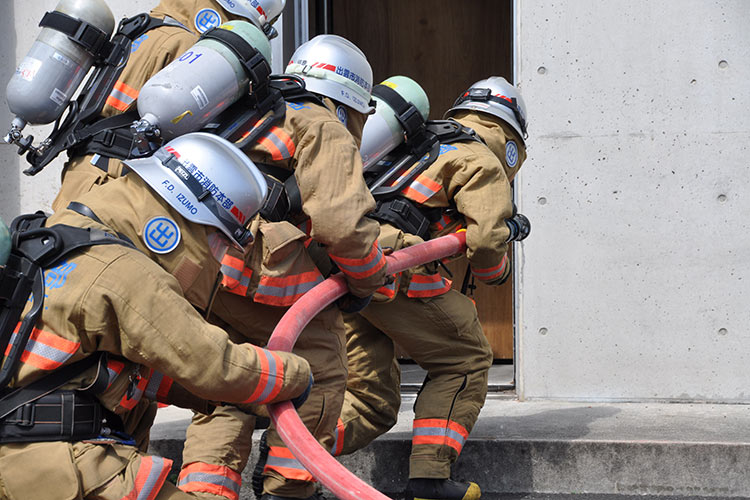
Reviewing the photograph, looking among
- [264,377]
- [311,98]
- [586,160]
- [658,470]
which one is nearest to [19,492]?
[264,377]

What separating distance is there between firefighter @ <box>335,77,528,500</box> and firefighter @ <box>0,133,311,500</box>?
4.84 feet

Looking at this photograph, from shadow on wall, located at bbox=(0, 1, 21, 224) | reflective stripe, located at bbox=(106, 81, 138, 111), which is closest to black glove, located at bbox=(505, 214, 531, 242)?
reflective stripe, located at bbox=(106, 81, 138, 111)

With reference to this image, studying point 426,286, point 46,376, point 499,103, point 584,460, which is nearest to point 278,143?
point 426,286

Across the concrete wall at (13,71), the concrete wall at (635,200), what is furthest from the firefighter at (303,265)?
the concrete wall at (13,71)

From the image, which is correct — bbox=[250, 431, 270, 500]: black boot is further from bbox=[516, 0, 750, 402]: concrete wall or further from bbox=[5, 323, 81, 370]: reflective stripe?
bbox=[516, 0, 750, 402]: concrete wall

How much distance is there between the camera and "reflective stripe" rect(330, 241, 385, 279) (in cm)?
336

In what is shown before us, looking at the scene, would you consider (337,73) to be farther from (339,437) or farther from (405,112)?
(339,437)

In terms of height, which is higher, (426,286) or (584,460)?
(426,286)

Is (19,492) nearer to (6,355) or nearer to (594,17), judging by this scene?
(6,355)

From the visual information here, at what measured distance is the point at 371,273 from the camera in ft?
11.2

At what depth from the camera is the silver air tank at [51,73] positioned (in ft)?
11.4

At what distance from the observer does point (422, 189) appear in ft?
13.5

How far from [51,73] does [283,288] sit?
1.13 m

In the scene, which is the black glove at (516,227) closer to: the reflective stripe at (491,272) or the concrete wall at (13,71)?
the reflective stripe at (491,272)
